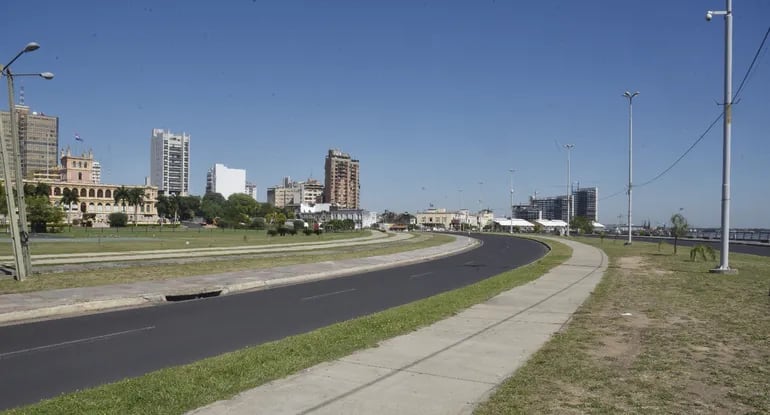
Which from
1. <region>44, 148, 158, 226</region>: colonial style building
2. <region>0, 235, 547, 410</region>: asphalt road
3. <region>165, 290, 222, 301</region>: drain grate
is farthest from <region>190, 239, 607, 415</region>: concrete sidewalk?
<region>44, 148, 158, 226</region>: colonial style building

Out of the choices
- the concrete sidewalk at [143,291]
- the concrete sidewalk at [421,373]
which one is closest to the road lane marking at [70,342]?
the concrete sidewalk at [143,291]

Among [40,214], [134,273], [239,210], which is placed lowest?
[134,273]

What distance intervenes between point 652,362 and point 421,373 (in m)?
3.52

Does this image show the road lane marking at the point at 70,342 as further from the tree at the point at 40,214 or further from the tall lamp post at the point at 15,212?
the tree at the point at 40,214

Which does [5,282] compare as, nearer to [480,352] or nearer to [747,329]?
[480,352]

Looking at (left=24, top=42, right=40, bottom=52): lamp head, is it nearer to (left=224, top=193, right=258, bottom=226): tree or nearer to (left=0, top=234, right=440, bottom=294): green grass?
(left=0, top=234, right=440, bottom=294): green grass

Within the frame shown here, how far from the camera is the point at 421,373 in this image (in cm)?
745

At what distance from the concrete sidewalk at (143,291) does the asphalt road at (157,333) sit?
0.91 m

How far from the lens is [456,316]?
12.1 m

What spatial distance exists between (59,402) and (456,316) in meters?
7.90

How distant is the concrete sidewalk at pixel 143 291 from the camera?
13638 mm

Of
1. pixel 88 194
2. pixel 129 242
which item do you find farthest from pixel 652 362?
pixel 88 194

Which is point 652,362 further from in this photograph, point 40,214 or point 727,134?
point 40,214

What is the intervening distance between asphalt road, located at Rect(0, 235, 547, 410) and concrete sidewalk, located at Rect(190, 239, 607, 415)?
259 cm
